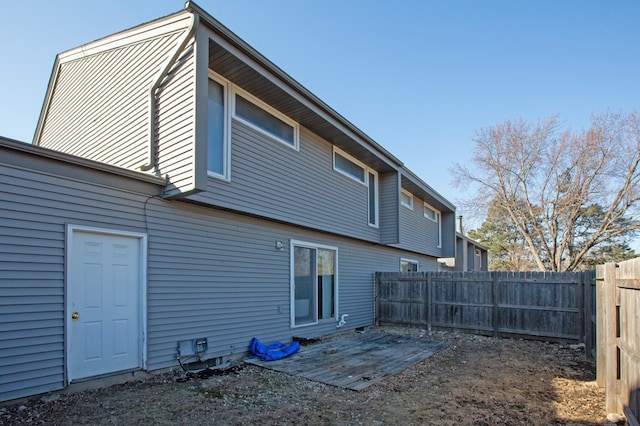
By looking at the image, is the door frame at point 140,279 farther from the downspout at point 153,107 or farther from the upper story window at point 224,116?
the upper story window at point 224,116

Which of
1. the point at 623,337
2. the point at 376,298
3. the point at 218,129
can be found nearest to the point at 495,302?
the point at 376,298

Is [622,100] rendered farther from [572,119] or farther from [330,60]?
[330,60]

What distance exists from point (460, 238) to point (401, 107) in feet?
29.4

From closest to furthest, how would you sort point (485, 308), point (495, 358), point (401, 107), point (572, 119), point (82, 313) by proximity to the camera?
1. point (82, 313)
2. point (495, 358)
3. point (485, 308)
4. point (401, 107)
5. point (572, 119)

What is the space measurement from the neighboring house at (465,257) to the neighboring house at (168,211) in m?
13.0

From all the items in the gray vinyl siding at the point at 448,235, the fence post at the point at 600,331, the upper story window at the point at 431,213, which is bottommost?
the fence post at the point at 600,331

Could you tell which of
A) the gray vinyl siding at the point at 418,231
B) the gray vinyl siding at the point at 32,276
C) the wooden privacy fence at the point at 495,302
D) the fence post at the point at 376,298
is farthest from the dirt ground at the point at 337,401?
the gray vinyl siding at the point at 418,231

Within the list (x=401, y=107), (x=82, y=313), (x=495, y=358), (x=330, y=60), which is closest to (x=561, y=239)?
(x=401, y=107)

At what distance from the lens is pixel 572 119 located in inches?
907

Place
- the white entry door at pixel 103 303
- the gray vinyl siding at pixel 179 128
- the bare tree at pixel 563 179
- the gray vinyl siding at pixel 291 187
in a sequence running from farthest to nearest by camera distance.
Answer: the bare tree at pixel 563 179 < the gray vinyl siding at pixel 291 187 < the gray vinyl siding at pixel 179 128 < the white entry door at pixel 103 303

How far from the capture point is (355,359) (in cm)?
715

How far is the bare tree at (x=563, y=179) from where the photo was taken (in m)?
21.9

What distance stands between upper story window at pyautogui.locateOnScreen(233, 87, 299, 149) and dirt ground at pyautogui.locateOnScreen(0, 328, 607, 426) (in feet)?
14.4

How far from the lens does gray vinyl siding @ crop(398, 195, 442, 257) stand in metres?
14.2
